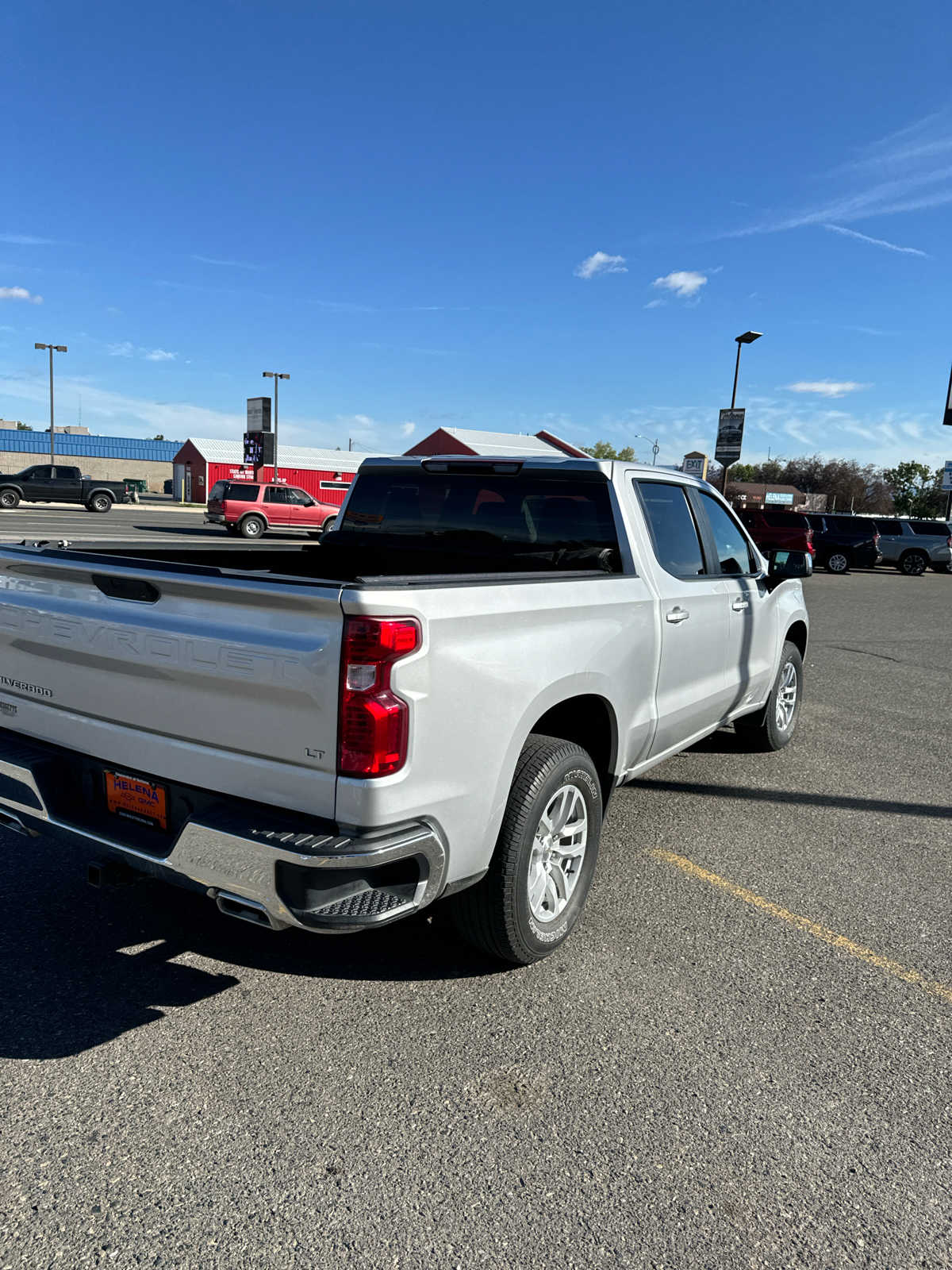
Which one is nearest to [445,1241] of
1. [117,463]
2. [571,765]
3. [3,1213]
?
[3,1213]

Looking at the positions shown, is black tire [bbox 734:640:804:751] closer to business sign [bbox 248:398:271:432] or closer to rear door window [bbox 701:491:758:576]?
rear door window [bbox 701:491:758:576]

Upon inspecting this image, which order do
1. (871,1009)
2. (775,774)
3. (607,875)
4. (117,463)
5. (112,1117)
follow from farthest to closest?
(117,463), (775,774), (607,875), (871,1009), (112,1117)

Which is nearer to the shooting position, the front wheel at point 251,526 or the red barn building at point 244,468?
the front wheel at point 251,526

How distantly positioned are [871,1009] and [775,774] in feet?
9.31

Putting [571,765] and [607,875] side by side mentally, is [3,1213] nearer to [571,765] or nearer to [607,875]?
[571,765]

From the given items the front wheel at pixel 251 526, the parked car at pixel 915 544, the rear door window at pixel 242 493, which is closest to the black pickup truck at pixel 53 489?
the rear door window at pixel 242 493

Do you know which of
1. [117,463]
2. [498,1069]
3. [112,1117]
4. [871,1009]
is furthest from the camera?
[117,463]

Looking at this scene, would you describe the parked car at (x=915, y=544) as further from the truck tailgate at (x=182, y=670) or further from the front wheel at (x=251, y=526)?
the truck tailgate at (x=182, y=670)

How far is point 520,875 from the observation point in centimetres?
304

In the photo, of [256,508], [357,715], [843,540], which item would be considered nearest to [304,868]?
[357,715]

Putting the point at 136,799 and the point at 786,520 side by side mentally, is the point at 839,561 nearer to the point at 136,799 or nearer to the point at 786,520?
the point at 786,520

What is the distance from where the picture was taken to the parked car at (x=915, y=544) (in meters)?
29.1

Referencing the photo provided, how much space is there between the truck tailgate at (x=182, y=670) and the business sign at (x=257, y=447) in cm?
4755

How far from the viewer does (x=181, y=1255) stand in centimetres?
205
